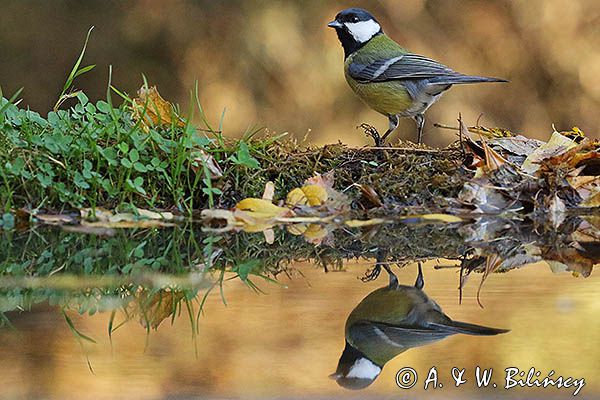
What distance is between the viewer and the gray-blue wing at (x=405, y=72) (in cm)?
460

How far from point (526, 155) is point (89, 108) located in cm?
177

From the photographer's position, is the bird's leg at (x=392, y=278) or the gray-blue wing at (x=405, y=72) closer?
the bird's leg at (x=392, y=278)

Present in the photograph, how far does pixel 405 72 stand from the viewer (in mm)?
4617

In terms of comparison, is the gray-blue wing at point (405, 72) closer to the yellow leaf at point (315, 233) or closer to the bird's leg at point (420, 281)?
the yellow leaf at point (315, 233)

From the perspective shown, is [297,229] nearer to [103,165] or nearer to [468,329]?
[103,165]

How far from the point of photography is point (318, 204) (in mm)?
3531

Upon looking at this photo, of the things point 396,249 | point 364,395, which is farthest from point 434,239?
point 364,395

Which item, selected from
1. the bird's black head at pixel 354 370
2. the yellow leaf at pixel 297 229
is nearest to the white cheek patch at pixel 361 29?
the yellow leaf at pixel 297 229

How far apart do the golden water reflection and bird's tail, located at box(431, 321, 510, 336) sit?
3 cm

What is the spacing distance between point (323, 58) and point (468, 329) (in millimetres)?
7115

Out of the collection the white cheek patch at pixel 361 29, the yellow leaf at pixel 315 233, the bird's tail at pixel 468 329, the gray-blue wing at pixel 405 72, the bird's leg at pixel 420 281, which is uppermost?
the white cheek patch at pixel 361 29

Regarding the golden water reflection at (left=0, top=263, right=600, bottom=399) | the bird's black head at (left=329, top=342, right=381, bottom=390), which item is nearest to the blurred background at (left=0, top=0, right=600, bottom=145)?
the golden water reflection at (left=0, top=263, right=600, bottom=399)

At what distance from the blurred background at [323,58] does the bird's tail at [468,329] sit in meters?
6.81

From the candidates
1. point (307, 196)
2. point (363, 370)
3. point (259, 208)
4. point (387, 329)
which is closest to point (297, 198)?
point (307, 196)
